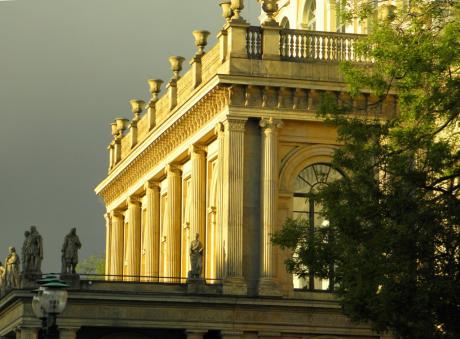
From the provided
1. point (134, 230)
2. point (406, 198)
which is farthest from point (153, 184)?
point (406, 198)

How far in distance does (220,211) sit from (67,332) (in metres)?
6.76

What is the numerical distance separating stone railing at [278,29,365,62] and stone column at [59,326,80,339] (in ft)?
38.1

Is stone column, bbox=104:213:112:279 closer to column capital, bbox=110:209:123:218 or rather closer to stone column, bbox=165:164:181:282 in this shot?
column capital, bbox=110:209:123:218

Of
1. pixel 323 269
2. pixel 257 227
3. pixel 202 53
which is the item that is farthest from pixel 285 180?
pixel 323 269

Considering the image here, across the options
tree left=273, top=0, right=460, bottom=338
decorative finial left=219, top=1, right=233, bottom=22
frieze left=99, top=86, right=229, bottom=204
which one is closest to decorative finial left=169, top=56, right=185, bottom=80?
frieze left=99, top=86, right=229, bottom=204

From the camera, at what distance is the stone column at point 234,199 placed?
60.0m

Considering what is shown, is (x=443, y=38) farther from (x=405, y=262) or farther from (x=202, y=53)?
(x=202, y=53)

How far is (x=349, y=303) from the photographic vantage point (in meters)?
43.5

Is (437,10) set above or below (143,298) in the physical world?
above

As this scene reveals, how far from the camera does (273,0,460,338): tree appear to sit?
138ft

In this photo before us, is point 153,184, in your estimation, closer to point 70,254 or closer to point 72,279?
point 70,254

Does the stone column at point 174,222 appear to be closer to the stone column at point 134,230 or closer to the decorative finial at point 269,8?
the stone column at point 134,230

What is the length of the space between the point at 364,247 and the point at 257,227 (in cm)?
1725

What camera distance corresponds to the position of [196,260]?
60125 millimetres
